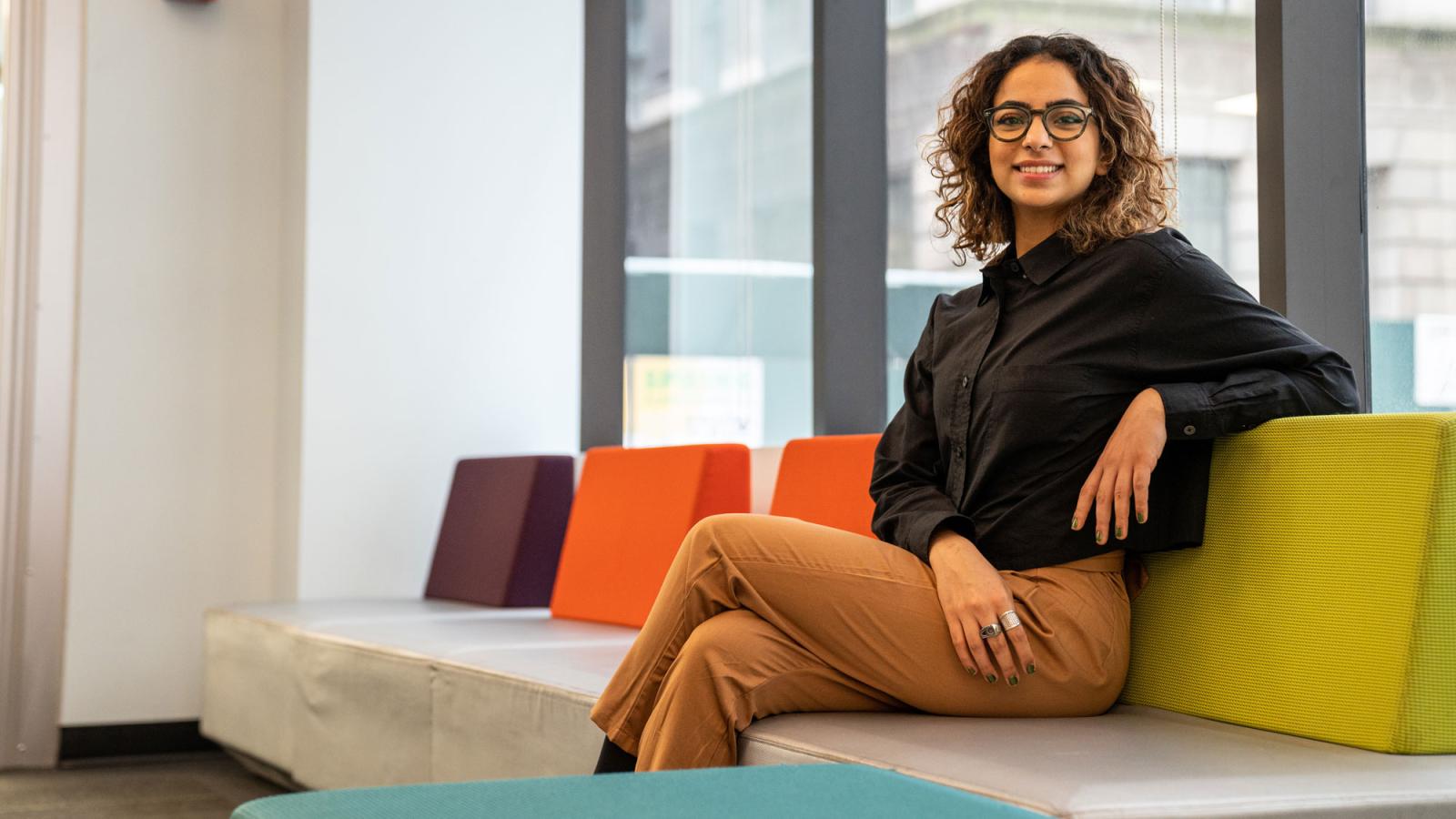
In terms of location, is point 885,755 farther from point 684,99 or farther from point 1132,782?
point 684,99

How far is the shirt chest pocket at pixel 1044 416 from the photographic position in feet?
6.31

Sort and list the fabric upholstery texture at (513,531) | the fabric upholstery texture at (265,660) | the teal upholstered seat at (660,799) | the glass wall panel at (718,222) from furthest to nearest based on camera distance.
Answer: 1. the glass wall panel at (718,222)
2. the fabric upholstery texture at (513,531)
3. the fabric upholstery texture at (265,660)
4. the teal upholstered seat at (660,799)

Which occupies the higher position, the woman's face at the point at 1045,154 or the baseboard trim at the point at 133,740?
the woman's face at the point at 1045,154

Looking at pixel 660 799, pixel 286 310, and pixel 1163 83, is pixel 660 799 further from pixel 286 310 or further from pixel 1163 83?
pixel 286 310

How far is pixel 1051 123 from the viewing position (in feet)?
6.67

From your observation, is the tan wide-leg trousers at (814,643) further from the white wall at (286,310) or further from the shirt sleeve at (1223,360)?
the white wall at (286,310)

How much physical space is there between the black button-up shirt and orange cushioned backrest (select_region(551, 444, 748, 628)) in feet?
4.31

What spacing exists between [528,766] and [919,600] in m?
0.93

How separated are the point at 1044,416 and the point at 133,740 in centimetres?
Result: 336

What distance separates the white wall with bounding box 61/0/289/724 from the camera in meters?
4.37

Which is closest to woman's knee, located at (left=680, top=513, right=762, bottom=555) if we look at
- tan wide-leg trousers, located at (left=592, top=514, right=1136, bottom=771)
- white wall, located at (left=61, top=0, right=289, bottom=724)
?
tan wide-leg trousers, located at (left=592, top=514, right=1136, bottom=771)

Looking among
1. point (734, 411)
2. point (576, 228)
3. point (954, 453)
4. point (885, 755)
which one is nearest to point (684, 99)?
point (576, 228)

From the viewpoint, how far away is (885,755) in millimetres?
1629

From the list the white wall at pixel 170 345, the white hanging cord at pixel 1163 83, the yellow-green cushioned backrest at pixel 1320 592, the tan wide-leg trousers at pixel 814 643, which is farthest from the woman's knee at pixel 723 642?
the white wall at pixel 170 345
